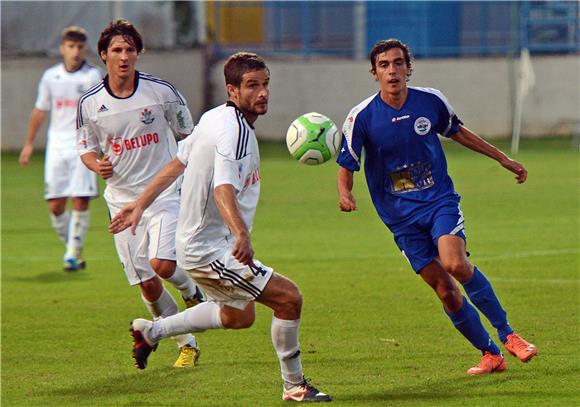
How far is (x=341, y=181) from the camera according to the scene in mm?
8078

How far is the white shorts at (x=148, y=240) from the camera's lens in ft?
28.5

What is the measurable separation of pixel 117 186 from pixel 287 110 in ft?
73.8

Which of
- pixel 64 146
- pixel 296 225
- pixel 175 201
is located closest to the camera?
pixel 175 201

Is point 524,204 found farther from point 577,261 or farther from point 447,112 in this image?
point 447,112

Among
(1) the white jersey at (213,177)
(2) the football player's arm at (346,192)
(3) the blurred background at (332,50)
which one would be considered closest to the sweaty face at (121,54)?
(1) the white jersey at (213,177)

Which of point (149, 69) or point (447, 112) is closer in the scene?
point (447, 112)

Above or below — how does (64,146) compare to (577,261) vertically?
above

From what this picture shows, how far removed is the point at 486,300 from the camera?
8.03 m

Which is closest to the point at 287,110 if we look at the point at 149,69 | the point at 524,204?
the point at 149,69

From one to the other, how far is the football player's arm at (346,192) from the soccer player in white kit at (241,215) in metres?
0.82

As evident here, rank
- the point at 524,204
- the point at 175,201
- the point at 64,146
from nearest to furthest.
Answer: the point at 175,201, the point at 64,146, the point at 524,204

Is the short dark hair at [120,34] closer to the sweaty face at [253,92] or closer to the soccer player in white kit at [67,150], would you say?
the sweaty face at [253,92]

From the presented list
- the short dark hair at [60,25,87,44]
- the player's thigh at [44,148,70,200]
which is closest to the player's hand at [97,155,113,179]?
the short dark hair at [60,25,87,44]

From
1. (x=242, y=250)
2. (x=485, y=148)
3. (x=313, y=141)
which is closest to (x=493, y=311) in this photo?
(x=485, y=148)
